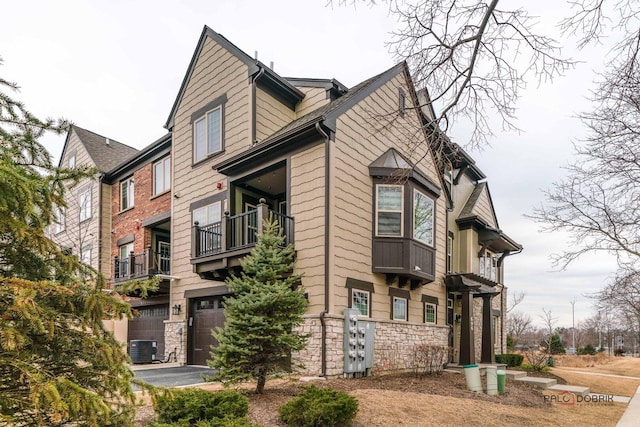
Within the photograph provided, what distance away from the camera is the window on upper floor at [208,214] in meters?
14.8

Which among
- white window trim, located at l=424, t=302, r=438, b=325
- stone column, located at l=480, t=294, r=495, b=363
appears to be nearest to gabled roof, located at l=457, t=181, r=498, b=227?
stone column, located at l=480, t=294, r=495, b=363

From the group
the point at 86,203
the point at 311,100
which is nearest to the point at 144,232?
the point at 86,203

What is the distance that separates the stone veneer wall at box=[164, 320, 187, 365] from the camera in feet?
50.0

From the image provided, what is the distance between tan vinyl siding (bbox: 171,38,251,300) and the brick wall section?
1.42m

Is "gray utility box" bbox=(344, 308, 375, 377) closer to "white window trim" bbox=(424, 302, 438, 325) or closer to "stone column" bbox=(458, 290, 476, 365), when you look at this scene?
"white window trim" bbox=(424, 302, 438, 325)

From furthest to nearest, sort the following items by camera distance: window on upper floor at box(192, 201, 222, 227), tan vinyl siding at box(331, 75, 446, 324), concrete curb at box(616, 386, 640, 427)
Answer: window on upper floor at box(192, 201, 222, 227), tan vinyl siding at box(331, 75, 446, 324), concrete curb at box(616, 386, 640, 427)

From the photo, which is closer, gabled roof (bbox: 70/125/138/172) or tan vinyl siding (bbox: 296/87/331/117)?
tan vinyl siding (bbox: 296/87/331/117)

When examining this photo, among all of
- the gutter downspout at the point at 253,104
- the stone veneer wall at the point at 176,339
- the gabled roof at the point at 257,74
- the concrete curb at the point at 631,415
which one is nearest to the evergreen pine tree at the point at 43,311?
the concrete curb at the point at 631,415

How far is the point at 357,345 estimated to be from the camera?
1159 centimetres

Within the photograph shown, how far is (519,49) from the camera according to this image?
5277 millimetres

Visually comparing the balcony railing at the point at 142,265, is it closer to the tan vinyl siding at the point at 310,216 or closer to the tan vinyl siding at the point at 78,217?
the tan vinyl siding at the point at 78,217

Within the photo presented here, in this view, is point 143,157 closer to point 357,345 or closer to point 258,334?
point 357,345

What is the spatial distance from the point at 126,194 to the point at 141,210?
217 cm

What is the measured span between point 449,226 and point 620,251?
21.1 feet
